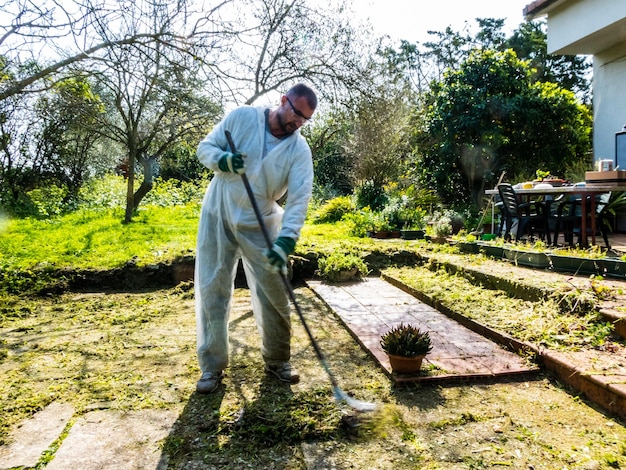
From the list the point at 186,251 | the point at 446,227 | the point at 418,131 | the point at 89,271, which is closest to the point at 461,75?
the point at 418,131

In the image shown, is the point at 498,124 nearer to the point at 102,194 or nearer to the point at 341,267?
the point at 341,267

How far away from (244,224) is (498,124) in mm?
9771

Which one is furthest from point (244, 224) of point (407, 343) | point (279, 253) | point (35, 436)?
point (35, 436)

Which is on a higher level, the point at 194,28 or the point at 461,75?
the point at 461,75

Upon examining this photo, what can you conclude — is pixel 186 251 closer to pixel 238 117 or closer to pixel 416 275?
pixel 416 275

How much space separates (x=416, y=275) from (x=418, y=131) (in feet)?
23.4

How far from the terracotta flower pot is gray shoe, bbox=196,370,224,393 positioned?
1123 mm

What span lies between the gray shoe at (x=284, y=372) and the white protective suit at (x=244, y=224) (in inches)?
2.1

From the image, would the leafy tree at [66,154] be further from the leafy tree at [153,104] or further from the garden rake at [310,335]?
the garden rake at [310,335]

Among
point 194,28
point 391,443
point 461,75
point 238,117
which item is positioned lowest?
point 391,443

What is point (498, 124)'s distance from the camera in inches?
437

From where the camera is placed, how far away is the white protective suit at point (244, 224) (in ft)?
9.77

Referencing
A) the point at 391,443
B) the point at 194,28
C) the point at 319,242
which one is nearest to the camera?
the point at 391,443

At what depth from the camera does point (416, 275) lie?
5973 mm
